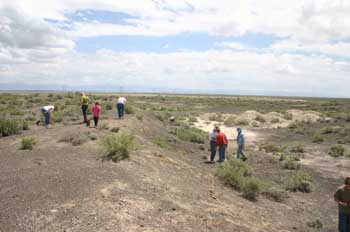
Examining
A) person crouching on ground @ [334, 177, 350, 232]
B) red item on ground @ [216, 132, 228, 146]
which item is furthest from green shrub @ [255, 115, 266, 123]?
person crouching on ground @ [334, 177, 350, 232]

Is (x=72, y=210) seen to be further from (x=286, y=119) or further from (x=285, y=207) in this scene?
(x=286, y=119)

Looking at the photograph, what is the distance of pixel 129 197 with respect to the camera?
34.7 ft

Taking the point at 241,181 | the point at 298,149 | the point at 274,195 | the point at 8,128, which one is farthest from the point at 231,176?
the point at 8,128

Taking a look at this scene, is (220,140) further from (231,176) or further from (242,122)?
(242,122)

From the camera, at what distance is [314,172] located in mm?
20844

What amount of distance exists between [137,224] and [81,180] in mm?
3671

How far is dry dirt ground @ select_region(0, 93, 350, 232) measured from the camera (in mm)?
8984

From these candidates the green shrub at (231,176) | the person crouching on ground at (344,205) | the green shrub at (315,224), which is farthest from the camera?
the green shrub at (231,176)

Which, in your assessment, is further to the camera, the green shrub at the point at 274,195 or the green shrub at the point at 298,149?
the green shrub at the point at 298,149

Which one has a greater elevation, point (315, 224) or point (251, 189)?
point (251, 189)

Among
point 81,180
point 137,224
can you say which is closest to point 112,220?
point 137,224

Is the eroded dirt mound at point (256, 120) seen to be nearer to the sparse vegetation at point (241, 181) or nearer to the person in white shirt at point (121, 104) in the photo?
the person in white shirt at point (121, 104)

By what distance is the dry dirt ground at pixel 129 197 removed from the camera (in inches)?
354

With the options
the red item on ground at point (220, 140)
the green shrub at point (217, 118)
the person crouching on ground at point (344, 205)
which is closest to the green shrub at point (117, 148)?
the red item on ground at point (220, 140)
